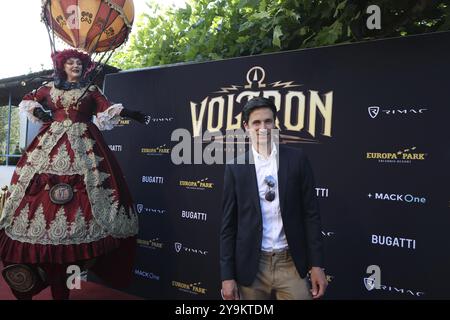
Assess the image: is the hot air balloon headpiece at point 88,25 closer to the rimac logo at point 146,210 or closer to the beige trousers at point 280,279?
the rimac logo at point 146,210

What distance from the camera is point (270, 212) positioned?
194 centimetres

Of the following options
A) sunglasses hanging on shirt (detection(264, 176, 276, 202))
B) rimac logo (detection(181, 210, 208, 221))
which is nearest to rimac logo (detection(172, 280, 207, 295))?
rimac logo (detection(181, 210, 208, 221))

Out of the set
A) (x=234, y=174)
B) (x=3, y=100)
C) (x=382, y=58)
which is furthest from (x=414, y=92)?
(x=3, y=100)

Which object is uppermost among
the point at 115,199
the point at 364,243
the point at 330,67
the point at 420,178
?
the point at 330,67

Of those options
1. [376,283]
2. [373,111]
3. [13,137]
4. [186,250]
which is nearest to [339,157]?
[373,111]

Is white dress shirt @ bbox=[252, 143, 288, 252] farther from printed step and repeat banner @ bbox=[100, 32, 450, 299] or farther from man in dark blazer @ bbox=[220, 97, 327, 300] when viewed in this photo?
printed step and repeat banner @ bbox=[100, 32, 450, 299]

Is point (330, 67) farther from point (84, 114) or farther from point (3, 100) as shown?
point (3, 100)

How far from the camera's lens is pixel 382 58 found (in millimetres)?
2652

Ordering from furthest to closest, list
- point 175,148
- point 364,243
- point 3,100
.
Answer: point 3,100 < point 175,148 < point 364,243

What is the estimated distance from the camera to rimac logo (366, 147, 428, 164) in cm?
251

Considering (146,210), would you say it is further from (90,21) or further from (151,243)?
(90,21)

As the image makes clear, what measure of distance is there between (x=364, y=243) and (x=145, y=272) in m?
2.24

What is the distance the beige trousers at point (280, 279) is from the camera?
189 cm

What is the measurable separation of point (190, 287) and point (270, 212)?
1.91m
